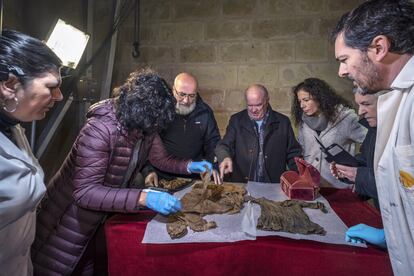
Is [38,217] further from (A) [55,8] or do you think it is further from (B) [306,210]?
(A) [55,8]

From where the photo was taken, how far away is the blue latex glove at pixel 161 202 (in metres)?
1.31

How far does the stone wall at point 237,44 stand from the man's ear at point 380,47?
2314mm

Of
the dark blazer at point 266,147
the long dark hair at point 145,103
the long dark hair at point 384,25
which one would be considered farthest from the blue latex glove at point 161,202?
the dark blazer at point 266,147

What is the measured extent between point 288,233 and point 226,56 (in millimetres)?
2456

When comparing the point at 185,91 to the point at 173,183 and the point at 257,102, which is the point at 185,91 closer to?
the point at 257,102

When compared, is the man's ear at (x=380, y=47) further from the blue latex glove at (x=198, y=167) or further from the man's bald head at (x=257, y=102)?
the man's bald head at (x=257, y=102)

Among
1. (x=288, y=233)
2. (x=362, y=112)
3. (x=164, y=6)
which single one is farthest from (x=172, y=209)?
(x=164, y=6)

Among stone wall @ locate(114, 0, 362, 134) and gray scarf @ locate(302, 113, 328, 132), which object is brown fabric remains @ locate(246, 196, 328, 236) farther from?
stone wall @ locate(114, 0, 362, 134)

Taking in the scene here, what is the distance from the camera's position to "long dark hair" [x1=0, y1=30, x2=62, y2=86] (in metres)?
1.01

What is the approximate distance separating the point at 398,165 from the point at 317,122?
65.7 inches

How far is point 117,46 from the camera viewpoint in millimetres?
3609

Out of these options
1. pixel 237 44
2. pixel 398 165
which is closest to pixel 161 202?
pixel 398 165

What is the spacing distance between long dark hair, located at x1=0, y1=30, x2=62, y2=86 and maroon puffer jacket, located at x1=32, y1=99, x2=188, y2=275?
0.36 m

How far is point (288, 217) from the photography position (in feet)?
4.33
